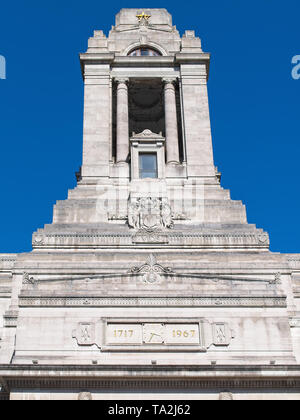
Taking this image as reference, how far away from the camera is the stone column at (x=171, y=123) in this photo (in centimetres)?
4053

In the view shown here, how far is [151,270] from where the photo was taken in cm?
2828

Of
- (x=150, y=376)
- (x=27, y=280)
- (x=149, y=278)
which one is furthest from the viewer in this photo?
(x=149, y=278)

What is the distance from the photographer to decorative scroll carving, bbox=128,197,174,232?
3422 centimetres

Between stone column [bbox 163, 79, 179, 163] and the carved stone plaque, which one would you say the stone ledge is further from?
stone column [bbox 163, 79, 179, 163]

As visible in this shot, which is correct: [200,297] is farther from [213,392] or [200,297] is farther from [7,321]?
[7,321]

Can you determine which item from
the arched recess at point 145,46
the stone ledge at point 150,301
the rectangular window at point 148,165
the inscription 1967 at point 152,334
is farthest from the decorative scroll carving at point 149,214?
the arched recess at point 145,46

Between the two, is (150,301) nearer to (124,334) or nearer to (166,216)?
(124,334)

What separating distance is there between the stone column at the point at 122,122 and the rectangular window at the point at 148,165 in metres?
1.85

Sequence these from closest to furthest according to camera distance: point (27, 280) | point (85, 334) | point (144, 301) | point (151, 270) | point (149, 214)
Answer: point (85, 334), point (144, 301), point (27, 280), point (151, 270), point (149, 214)

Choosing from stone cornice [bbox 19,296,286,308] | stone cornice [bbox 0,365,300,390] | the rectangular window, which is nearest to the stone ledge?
stone cornice [bbox 19,296,286,308]

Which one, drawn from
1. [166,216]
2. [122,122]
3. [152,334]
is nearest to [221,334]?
[152,334]

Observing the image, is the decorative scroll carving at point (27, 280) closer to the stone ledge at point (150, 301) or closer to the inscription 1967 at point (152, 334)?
the stone ledge at point (150, 301)

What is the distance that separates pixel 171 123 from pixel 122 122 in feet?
11.2

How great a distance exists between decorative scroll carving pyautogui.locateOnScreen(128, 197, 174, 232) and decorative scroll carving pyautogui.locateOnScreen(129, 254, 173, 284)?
5.43 m
